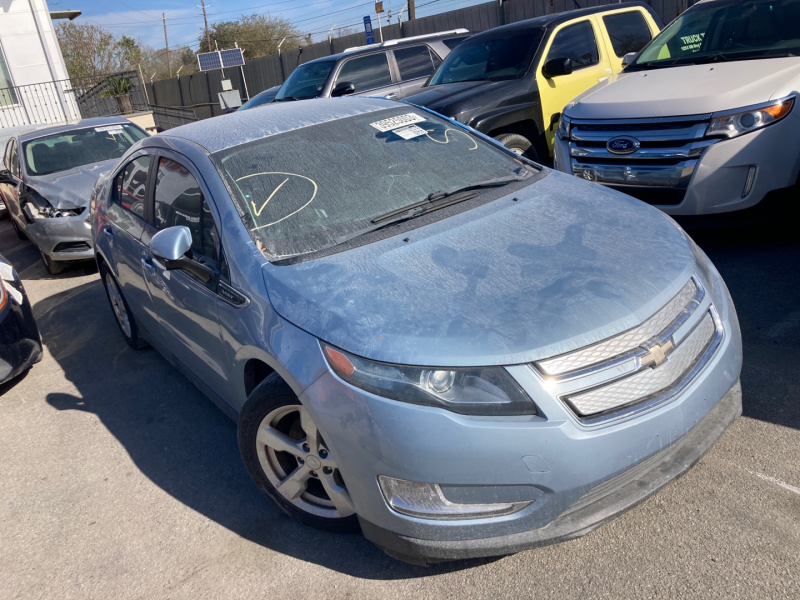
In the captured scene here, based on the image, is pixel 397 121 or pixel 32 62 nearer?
pixel 397 121

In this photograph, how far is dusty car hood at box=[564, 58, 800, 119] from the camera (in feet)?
14.7

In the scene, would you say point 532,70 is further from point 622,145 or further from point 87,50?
point 87,50

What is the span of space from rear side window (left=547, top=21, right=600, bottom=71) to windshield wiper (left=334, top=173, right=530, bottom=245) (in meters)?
4.55

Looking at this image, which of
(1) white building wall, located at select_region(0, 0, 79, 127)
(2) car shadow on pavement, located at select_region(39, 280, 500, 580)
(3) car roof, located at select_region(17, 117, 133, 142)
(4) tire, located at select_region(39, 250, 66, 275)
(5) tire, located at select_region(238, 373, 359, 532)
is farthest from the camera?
(1) white building wall, located at select_region(0, 0, 79, 127)

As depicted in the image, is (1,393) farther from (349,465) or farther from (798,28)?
(798,28)

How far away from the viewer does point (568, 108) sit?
5512 millimetres

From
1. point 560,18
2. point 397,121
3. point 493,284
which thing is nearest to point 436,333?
point 493,284

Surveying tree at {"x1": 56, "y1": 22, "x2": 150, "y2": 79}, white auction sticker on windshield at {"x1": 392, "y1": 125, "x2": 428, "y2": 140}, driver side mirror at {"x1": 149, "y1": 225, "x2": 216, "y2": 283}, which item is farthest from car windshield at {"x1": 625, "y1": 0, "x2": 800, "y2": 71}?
tree at {"x1": 56, "y1": 22, "x2": 150, "y2": 79}

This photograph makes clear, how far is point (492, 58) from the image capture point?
25.3 ft

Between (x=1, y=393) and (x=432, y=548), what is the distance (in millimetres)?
3924

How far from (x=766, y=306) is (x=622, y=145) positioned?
159 cm

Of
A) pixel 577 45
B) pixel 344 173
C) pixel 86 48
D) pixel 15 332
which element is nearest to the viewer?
pixel 344 173

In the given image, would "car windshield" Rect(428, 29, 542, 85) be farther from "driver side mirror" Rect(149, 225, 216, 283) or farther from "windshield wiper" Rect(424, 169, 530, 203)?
"driver side mirror" Rect(149, 225, 216, 283)

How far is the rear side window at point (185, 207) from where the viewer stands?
10.5 feet
